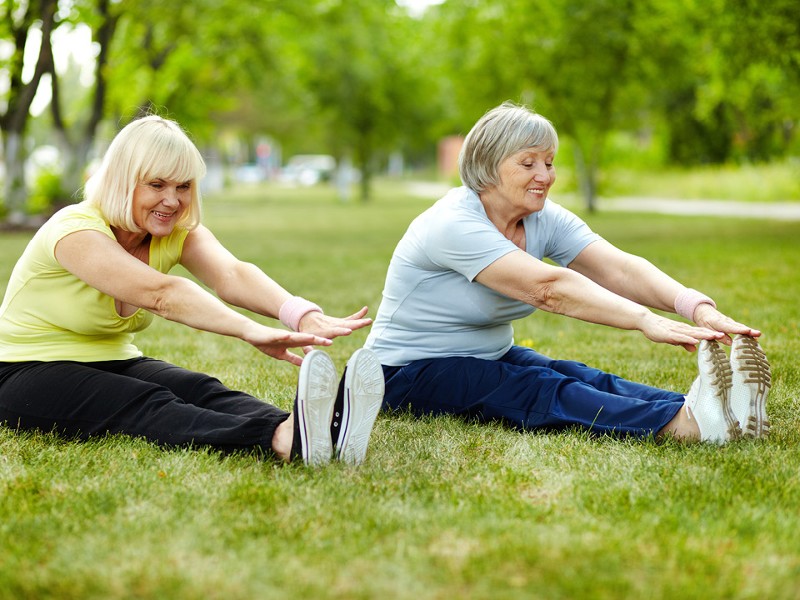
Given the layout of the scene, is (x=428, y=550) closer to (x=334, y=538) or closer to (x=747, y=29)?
(x=334, y=538)

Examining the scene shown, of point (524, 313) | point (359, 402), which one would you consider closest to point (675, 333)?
point (524, 313)

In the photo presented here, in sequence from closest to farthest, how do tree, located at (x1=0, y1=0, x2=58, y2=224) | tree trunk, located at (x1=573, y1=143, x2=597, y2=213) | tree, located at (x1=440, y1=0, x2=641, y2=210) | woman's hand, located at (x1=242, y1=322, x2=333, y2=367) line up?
woman's hand, located at (x1=242, y1=322, x2=333, y2=367)
tree, located at (x1=0, y1=0, x2=58, y2=224)
tree, located at (x1=440, y1=0, x2=641, y2=210)
tree trunk, located at (x1=573, y1=143, x2=597, y2=213)

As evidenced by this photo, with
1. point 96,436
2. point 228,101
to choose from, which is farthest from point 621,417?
point 228,101

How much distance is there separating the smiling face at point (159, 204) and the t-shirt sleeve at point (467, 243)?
3.11 feet

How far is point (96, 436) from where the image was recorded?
3650 mm

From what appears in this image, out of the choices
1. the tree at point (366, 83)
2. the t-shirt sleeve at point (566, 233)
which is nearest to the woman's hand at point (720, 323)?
the t-shirt sleeve at point (566, 233)

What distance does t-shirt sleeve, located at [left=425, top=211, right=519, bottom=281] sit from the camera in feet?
12.1

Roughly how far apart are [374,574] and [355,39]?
32.3 m

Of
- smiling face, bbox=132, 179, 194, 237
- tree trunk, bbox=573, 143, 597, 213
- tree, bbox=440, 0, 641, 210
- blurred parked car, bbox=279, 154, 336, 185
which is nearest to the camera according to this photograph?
smiling face, bbox=132, 179, 194, 237

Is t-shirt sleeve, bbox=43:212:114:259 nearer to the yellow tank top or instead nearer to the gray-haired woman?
the yellow tank top

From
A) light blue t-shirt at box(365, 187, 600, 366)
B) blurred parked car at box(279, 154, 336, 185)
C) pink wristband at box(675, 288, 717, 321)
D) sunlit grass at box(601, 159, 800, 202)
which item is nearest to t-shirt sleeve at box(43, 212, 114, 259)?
light blue t-shirt at box(365, 187, 600, 366)

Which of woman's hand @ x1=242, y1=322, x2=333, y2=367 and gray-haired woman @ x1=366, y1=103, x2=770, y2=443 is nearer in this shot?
woman's hand @ x1=242, y1=322, x2=333, y2=367

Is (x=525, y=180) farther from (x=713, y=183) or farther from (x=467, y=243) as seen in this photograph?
(x=713, y=183)

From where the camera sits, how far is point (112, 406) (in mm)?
3621
